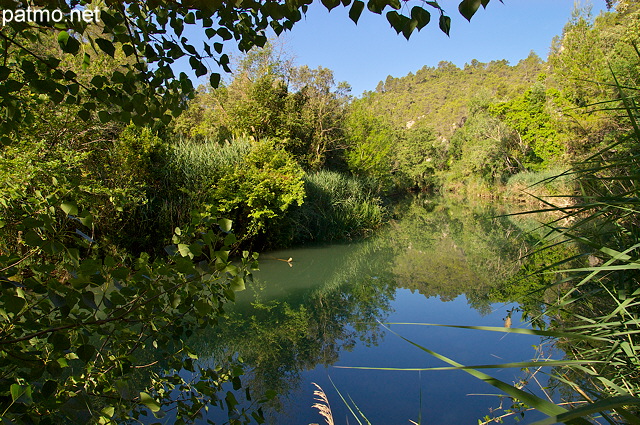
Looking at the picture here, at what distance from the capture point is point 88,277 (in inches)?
40.2

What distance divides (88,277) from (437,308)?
5695 mm

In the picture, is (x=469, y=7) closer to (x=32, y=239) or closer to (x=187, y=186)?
(x=32, y=239)

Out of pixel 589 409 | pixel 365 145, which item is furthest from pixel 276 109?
pixel 589 409

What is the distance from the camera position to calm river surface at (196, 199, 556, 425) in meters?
3.49

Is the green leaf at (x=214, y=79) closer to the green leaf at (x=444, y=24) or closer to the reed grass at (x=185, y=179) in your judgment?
the green leaf at (x=444, y=24)

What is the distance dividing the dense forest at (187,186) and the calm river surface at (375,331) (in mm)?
660

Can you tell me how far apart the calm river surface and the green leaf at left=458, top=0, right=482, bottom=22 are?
38.4 inches

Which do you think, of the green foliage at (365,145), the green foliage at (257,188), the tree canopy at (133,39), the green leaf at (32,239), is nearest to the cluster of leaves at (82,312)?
the green leaf at (32,239)

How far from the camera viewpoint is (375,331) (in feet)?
16.9

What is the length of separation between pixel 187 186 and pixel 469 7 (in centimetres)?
745

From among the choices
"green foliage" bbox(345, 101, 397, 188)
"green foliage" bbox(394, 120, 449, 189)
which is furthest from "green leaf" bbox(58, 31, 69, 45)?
"green foliage" bbox(394, 120, 449, 189)

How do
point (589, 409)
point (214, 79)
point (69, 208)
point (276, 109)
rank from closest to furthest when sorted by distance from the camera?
point (589, 409), point (69, 208), point (214, 79), point (276, 109)

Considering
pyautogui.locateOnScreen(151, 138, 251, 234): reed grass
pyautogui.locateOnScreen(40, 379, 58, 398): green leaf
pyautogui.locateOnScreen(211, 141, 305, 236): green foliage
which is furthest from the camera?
pyautogui.locateOnScreen(211, 141, 305, 236): green foliage

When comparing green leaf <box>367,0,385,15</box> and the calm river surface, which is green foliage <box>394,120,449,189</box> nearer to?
the calm river surface
